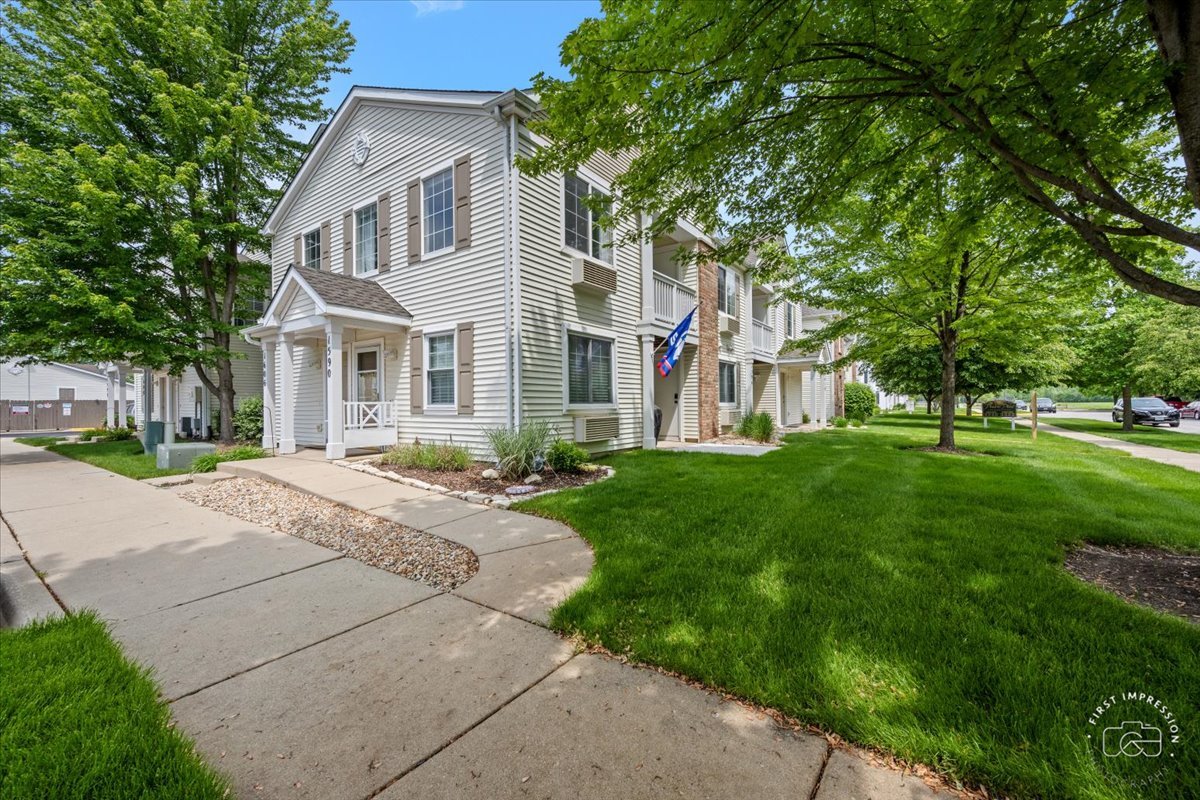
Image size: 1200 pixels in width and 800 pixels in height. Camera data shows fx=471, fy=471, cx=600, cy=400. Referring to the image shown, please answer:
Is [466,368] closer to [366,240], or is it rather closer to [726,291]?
[366,240]

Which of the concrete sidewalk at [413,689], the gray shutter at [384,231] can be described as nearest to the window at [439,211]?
the gray shutter at [384,231]

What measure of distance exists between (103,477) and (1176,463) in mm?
20972

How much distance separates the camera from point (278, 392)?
11625 mm

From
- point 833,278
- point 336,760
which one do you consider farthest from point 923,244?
point 336,760

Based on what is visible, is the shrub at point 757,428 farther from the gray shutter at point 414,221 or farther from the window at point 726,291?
the gray shutter at point 414,221

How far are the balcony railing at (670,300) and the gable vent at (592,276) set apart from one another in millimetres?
1706

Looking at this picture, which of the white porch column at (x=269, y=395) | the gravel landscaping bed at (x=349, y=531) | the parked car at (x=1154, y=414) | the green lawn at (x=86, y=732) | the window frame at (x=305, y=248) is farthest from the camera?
the parked car at (x=1154, y=414)

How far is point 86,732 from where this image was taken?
2033 millimetres

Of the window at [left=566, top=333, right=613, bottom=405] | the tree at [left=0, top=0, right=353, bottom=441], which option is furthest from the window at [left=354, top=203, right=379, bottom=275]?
the window at [left=566, top=333, right=613, bottom=405]

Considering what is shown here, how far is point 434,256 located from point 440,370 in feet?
7.71

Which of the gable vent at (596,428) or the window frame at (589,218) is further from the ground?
the window frame at (589,218)

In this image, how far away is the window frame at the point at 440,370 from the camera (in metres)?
9.30

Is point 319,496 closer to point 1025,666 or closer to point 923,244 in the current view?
point 1025,666

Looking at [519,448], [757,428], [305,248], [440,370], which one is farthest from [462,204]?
[757,428]
